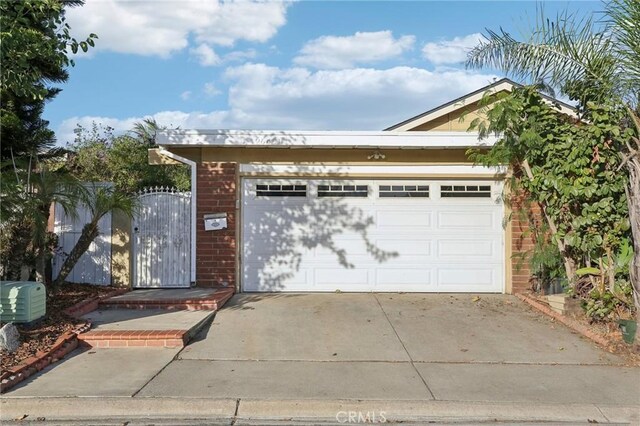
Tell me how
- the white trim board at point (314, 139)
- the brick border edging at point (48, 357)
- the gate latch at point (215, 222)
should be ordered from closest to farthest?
the brick border edging at point (48, 357) < the white trim board at point (314, 139) < the gate latch at point (215, 222)

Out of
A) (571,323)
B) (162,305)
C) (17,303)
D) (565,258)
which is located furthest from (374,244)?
(17,303)


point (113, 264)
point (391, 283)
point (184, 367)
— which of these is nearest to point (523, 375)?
point (184, 367)

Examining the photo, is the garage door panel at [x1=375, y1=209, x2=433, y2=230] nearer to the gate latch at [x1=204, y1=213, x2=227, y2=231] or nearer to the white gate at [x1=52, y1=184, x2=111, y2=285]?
the gate latch at [x1=204, y1=213, x2=227, y2=231]

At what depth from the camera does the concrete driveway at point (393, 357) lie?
17.1 feet

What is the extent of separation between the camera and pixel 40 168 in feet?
27.0

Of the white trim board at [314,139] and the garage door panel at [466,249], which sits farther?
the garage door panel at [466,249]

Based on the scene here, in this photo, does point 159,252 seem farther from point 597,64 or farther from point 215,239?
point 597,64

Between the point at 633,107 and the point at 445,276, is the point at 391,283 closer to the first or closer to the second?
the point at 445,276

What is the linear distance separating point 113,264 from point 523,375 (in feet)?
24.2

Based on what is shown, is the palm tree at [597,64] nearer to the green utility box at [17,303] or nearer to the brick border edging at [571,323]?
the brick border edging at [571,323]

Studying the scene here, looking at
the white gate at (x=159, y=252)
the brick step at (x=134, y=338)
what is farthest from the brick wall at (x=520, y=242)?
the brick step at (x=134, y=338)

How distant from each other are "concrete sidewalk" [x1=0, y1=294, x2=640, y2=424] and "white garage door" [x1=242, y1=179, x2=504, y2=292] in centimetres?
168

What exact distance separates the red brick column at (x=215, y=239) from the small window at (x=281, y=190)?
0.54 metres

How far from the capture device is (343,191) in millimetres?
10109
